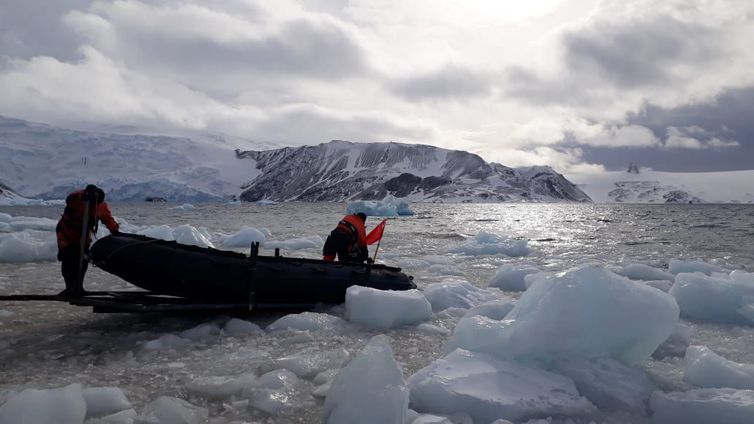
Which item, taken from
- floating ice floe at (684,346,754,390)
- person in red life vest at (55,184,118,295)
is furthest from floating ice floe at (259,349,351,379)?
floating ice floe at (684,346,754,390)

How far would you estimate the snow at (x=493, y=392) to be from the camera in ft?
12.0

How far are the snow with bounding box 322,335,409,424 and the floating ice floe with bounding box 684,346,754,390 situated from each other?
10.0ft

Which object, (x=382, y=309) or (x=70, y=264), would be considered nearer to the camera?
(x=70, y=264)

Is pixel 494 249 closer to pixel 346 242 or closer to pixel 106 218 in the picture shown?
pixel 346 242

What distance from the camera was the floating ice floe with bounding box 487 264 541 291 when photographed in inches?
391

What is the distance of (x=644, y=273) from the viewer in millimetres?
11000

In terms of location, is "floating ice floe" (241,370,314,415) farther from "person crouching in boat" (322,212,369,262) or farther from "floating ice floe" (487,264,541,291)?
"floating ice floe" (487,264,541,291)

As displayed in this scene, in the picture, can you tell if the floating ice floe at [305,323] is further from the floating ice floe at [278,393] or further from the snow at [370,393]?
the snow at [370,393]

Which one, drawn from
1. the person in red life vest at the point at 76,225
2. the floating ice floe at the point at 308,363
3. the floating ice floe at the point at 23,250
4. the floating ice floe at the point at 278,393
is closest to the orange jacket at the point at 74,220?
the person in red life vest at the point at 76,225

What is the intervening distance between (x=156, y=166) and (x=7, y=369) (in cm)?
18143

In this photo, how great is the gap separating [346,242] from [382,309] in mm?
2598

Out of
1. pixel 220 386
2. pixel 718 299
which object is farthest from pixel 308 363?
pixel 718 299

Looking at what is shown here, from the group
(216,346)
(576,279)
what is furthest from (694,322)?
(216,346)

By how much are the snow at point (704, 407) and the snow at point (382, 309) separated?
3.34 meters
